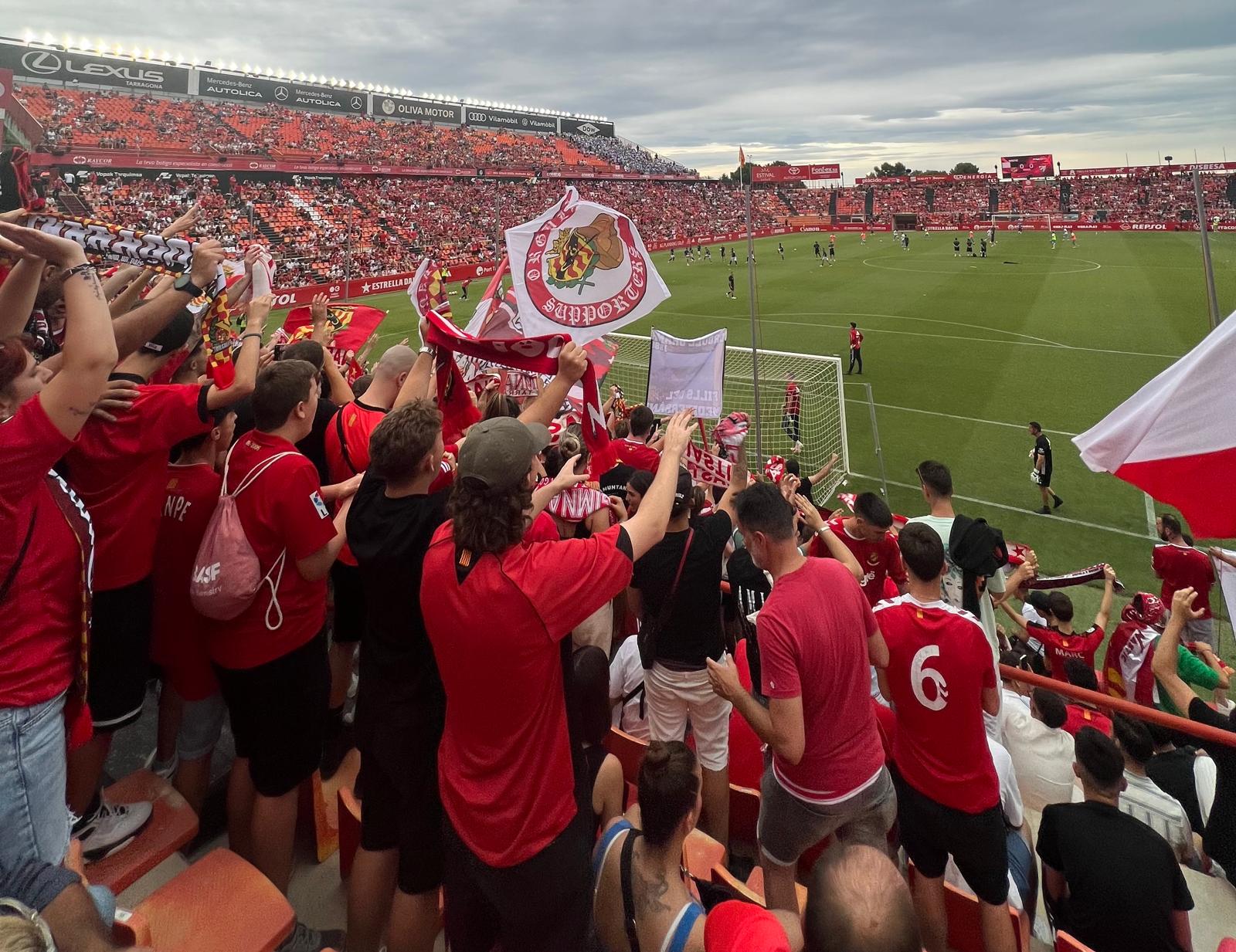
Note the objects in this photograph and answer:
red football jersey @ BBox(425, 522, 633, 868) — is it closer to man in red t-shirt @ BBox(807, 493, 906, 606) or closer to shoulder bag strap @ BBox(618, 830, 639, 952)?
shoulder bag strap @ BBox(618, 830, 639, 952)

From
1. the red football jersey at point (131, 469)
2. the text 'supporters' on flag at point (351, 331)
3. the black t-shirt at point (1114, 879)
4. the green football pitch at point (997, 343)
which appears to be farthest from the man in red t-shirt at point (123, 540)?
the green football pitch at point (997, 343)

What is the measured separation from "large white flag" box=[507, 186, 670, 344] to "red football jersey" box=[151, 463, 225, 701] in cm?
304

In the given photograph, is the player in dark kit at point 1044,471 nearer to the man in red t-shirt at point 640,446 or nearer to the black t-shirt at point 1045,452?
→ the black t-shirt at point 1045,452

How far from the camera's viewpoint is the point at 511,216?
53844 mm

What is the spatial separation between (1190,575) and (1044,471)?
14.9 ft

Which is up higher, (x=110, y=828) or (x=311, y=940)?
(x=110, y=828)

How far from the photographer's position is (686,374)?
8.16 m

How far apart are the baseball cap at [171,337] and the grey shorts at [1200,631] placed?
27.7 ft

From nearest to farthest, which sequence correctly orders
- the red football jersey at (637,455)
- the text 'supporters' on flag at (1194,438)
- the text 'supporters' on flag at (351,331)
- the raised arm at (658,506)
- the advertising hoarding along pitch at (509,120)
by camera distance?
the raised arm at (658,506) → the text 'supporters' on flag at (1194,438) → the red football jersey at (637,455) → the text 'supporters' on flag at (351,331) → the advertising hoarding along pitch at (509,120)

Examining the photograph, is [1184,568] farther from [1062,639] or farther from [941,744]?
[941,744]

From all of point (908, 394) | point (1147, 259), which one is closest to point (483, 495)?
point (908, 394)

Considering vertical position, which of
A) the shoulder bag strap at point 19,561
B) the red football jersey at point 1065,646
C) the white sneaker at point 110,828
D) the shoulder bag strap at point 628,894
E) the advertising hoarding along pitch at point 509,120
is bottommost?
the red football jersey at point 1065,646

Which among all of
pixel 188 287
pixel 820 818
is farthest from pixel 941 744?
pixel 188 287

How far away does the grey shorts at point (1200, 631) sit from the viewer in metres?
6.66
